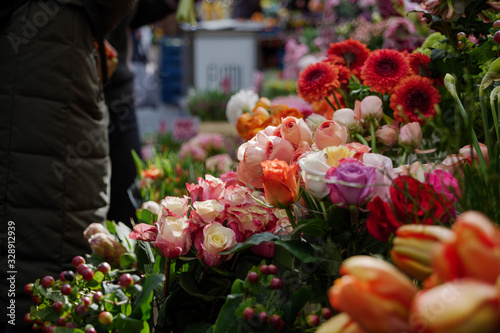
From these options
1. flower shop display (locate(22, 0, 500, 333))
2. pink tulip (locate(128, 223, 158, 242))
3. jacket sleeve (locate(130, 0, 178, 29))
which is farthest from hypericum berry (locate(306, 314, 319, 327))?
jacket sleeve (locate(130, 0, 178, 29))

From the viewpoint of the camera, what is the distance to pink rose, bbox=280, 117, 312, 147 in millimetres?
669

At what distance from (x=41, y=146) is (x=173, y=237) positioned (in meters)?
0.59

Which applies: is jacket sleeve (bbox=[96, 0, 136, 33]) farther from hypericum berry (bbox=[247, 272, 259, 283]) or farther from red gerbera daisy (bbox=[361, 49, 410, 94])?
hypericum berry (bbox=[247, 272, 259, 283])

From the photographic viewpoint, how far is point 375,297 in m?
0.31

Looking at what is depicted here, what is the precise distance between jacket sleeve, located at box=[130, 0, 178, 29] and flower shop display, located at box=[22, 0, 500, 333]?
1.27 m

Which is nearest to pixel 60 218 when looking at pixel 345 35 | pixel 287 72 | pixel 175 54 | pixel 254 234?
pixel 254 234

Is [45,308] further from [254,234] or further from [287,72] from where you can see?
[287,72]

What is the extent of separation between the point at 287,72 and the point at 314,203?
278 cm

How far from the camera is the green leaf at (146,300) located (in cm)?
56

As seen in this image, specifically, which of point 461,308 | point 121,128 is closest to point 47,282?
point 461,308

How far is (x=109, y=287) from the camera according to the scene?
613mm

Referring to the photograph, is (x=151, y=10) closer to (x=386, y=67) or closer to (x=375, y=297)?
(x=386, y=67)

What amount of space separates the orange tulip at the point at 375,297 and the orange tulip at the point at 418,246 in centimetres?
5

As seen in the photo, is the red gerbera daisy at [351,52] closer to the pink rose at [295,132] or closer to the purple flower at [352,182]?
the pink rose at [295,132]
